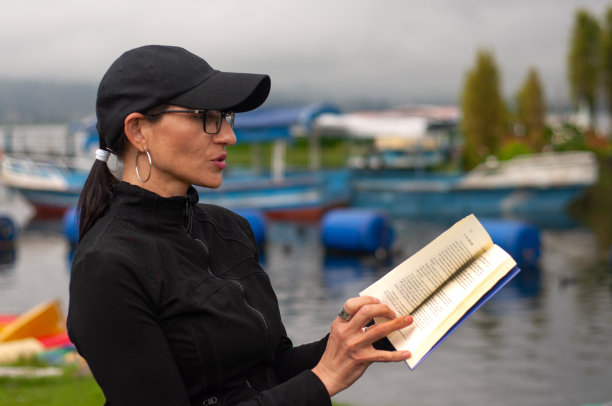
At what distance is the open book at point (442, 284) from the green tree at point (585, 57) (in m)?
47.9

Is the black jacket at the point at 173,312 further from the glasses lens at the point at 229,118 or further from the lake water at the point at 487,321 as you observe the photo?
the lake water at the point at 487,321

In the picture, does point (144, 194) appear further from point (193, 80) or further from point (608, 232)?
point (608, 232)

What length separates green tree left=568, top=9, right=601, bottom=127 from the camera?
4669cm

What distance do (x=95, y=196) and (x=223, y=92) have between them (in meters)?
0.41

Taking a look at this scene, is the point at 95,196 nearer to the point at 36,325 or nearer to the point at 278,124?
the point at 36,325

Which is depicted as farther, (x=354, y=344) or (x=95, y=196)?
(x=95, y=196)

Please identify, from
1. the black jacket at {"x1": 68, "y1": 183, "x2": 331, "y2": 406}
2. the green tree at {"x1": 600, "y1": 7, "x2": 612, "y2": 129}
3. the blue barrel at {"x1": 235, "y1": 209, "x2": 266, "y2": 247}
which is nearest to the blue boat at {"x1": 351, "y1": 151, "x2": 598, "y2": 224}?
the blue barrel at {"x1": 235, "y1": 209, "x2": 266, "y2": 247}

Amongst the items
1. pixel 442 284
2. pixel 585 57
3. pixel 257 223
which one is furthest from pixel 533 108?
pixel 442 284

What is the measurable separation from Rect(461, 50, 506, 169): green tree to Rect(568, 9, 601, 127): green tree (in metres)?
6.14

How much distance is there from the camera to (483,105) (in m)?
43.9

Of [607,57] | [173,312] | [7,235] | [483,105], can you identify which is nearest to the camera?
[173,312]

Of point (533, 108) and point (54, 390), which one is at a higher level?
point (533, 108)

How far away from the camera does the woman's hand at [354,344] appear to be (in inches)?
65.8

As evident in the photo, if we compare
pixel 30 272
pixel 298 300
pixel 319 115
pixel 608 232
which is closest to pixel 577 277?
pixel 298 300
